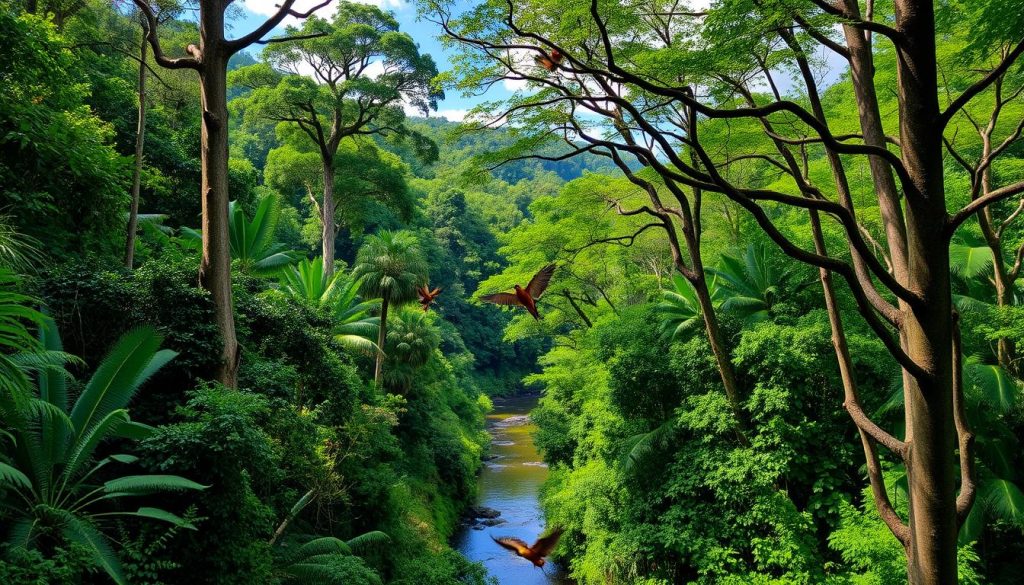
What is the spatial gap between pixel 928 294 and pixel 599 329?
10441 millimetres

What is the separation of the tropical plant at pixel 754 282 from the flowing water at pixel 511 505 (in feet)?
24.7

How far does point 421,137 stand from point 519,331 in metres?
8.92

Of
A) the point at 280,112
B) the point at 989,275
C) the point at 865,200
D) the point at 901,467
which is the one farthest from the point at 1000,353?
the point at 280,112

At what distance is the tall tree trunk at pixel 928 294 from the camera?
9.34 ft

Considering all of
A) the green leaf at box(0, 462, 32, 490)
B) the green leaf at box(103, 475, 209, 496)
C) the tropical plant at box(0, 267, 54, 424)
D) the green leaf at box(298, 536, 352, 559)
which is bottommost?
the green leaf at box(298, 536, 352, 559)

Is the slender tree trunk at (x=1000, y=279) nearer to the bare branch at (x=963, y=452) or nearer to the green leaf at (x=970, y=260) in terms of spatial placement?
the green leaf at (x=970, y=260)

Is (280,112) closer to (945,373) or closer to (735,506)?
(735,506)

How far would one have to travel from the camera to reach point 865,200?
12.1m

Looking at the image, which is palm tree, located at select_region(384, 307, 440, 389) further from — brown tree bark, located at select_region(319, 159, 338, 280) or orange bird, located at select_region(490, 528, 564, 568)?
orange bird, located at select_region(490, 528, 564, 568)

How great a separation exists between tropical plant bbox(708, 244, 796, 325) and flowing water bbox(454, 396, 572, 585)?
7.53 m

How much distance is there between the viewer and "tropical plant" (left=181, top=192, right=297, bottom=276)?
13734 millimetres

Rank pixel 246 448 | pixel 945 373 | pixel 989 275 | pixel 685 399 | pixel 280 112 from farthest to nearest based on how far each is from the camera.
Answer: pixel 280 112 < pixel 685 399 < pixel 989 275 < pixel 246 448 < pixel 945 373

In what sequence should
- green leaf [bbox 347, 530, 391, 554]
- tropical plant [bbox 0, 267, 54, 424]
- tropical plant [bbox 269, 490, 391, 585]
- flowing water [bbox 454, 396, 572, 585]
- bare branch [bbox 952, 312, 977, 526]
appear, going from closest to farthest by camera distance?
bare branch [bbox 952, 312, 977, 526] < tropical plant [bbox 0, 267, 54, 424] < tropical plant [bbox 269, 490, 391, 585] < green leaf [bbox 347, 530, 391, 554] < flowing water [bbox 454, 396, 572, 585]

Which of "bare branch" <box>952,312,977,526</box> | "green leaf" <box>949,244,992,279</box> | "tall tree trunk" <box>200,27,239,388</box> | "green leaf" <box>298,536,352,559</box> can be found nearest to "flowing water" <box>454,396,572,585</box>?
"green leaf" <box>298,536,352,559</box>
